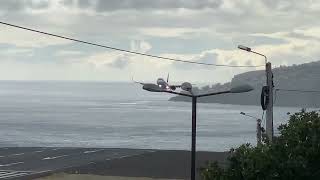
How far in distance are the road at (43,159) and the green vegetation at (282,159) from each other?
3057cm

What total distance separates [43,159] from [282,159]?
47812mm

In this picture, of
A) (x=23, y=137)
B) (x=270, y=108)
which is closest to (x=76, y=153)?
(x=270, y=108)

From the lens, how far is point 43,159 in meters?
62.8

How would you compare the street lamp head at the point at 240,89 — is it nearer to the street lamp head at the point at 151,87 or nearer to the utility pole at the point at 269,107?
the utility pole at the point at 269,107

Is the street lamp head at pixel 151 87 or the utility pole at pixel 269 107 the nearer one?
the street lamp head at pixel 151 87

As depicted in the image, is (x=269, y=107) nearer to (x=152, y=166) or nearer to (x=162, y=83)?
(x=162, y=83)

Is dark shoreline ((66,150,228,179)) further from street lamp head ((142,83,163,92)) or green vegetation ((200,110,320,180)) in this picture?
green vegetation ((200,110,320,180))

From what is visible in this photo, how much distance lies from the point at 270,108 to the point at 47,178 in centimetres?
2025

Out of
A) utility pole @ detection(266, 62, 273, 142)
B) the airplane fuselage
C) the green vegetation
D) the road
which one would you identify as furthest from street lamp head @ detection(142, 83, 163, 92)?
the road

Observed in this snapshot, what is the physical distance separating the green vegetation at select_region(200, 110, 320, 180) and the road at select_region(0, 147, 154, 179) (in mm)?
A: 30574

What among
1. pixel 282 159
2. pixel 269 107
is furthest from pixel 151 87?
pixel 282 159

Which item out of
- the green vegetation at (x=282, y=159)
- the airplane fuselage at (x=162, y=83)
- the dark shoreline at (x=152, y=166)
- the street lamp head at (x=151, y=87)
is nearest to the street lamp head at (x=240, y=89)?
the street lamp head at (x=151, y=87)

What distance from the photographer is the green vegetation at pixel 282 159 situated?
18.1 m

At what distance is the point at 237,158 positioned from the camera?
63.1 feet
